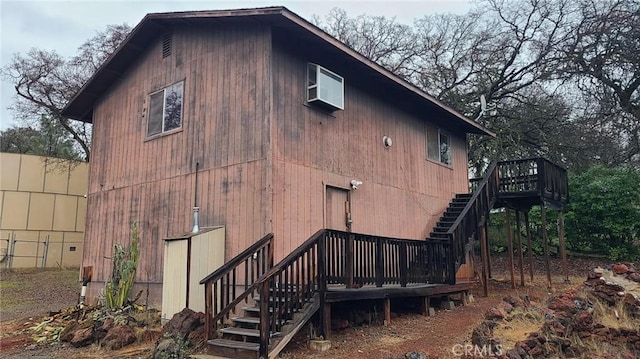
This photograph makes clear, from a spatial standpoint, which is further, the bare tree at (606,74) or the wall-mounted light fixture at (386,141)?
the bare tree at (606,74)

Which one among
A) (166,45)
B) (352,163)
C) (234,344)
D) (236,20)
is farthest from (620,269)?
(166,45)

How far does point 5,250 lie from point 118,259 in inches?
607

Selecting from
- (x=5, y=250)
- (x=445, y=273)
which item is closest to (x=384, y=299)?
(x=445, y=273)

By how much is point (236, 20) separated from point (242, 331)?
18.1ft

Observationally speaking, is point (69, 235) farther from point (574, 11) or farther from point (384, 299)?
point (574, 11)

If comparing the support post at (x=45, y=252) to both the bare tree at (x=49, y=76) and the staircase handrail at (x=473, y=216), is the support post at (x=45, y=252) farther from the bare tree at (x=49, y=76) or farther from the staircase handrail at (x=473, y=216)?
the staircase handrail at (x=473, y=216)

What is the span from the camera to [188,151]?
30.8ft

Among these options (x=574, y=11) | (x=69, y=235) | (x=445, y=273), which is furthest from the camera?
(x=69, y=235)

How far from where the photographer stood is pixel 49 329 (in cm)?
894

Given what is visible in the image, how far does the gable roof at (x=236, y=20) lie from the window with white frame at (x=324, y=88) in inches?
17.8

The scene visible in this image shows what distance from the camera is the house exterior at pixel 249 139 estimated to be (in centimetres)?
818

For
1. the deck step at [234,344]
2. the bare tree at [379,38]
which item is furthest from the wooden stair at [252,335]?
the bare tree at [379,38]

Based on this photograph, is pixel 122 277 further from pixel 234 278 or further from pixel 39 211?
pixel 39 211

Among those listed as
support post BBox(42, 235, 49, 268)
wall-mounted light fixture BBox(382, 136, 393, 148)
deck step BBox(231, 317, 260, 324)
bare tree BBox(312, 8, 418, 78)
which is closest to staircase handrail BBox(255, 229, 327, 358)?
deck step BBox(231, 317, 260, 324)
